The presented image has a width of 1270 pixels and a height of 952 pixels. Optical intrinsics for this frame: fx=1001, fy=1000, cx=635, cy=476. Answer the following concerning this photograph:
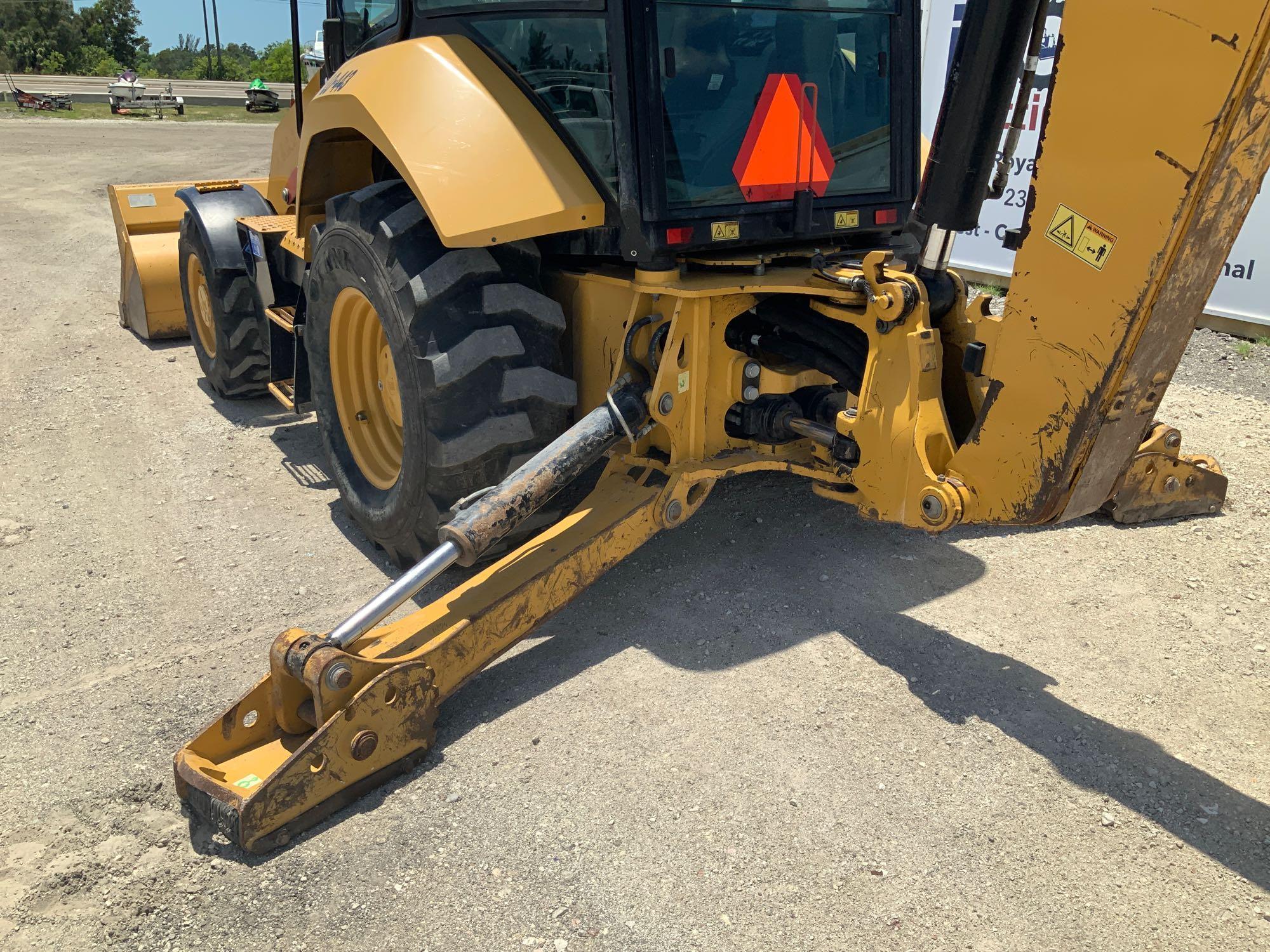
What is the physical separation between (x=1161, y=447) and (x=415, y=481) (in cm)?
275

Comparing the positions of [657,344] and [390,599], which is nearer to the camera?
[390,599]

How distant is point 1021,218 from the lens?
21.7 ft

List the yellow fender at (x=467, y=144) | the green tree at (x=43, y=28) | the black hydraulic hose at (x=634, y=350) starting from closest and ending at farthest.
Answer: the yellow fender at (x=467, y=144)
the black hydraulic hose at (x=634, y=350)
the green tree at (x=43, y=28)

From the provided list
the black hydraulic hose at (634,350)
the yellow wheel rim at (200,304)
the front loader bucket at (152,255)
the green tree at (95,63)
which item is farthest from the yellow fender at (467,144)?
the green tree at (95,63)

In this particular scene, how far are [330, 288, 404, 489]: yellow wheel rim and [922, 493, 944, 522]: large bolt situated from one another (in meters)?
2.06

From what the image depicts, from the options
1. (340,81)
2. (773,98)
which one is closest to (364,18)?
(340,81)

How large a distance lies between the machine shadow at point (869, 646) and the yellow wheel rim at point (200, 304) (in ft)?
11.4

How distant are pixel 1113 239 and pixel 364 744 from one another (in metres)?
2.23

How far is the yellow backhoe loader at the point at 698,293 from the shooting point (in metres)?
2.37

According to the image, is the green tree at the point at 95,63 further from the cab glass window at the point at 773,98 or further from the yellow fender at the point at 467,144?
the cab glass window at the point at 773,98

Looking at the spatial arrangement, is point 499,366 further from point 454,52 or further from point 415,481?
point 454,52

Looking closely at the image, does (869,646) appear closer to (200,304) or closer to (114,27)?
(200,304)

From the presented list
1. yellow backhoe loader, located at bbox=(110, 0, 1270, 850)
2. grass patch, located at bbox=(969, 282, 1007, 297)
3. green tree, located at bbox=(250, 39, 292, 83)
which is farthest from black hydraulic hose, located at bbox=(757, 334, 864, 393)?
green tree, located at bbox=(250, 39, 292, 83)

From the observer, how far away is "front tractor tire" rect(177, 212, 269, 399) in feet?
18.0
